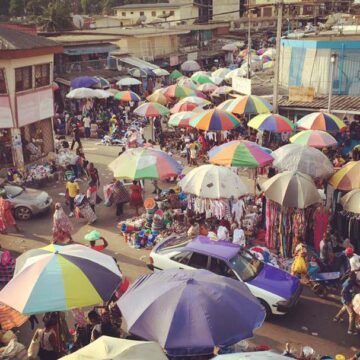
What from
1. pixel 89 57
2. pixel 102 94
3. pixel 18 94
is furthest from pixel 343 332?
pixel 89 57

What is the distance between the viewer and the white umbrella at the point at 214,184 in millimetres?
12555

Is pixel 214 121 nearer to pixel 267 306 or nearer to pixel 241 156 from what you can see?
pixel 241 156

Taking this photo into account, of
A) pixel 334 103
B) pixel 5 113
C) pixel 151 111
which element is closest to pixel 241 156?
pixel 151 111

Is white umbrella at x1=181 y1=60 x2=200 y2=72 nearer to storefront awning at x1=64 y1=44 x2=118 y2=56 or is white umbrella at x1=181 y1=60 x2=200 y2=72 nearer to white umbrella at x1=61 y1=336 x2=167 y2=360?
storefront awning at x1=64 y1=44 x2=118 y2=56

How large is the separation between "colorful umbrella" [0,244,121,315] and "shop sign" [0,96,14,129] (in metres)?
11.7

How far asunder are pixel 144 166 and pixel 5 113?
298 inches

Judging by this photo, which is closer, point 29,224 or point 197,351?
point 197,351

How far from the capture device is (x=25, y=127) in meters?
20.1

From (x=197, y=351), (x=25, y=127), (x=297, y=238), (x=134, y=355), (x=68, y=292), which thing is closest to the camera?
(x=134, y=355)

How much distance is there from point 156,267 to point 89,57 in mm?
27516

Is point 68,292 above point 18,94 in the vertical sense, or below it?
below

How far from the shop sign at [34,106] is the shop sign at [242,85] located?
9820 mm

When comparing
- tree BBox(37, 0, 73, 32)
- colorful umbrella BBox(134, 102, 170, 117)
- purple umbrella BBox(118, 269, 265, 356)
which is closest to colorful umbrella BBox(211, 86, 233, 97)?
colorful umbrella BBox(134, 102, 170, 117)

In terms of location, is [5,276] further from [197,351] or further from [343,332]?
[343,332]
